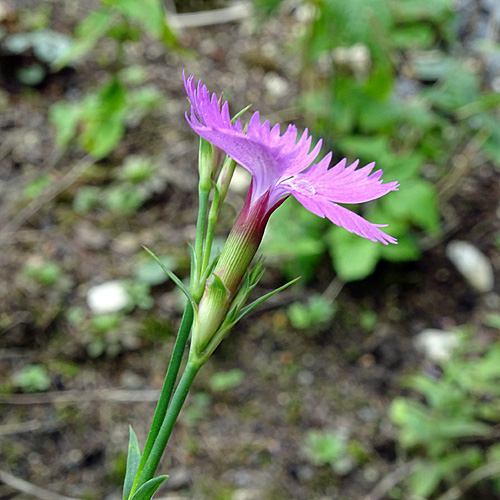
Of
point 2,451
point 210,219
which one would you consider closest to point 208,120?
point 210,219

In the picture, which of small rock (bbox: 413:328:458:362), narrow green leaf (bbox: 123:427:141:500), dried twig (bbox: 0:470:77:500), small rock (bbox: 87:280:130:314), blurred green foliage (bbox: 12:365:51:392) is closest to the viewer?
narrow green leaf (bbox: 123:427:141:500)

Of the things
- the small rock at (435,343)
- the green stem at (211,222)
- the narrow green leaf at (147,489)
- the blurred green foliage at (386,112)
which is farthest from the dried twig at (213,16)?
the narrow green leaf at (147,489)

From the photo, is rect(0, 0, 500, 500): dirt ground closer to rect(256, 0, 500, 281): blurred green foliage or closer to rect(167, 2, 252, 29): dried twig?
rect(256, 0, 500, 281): blurred green foliage

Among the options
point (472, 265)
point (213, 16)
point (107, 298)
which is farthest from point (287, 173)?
point (213, 16)

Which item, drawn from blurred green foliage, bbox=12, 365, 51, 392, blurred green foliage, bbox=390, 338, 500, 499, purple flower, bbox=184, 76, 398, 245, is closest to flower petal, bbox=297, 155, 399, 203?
purple flower, bbox=184, 76, 398, 245

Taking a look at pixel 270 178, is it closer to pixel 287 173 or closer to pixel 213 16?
pixel 287 173

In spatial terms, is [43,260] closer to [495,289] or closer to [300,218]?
[300,218]
